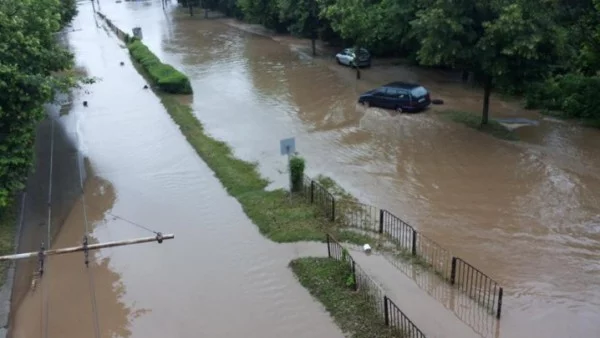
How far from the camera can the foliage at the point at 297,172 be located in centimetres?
1675

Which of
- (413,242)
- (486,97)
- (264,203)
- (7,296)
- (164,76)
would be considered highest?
(486,97)

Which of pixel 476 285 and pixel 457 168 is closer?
pixel 476 285

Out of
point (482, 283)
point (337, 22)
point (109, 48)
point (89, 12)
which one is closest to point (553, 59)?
point (482, 283)

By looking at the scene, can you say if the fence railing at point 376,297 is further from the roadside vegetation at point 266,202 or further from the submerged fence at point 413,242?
the submerged fence at point 413,242

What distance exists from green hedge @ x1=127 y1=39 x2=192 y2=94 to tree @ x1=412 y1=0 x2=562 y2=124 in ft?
51.2

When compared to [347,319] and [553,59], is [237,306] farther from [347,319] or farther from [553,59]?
[553,59]

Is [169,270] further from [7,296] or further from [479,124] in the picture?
[479,124]

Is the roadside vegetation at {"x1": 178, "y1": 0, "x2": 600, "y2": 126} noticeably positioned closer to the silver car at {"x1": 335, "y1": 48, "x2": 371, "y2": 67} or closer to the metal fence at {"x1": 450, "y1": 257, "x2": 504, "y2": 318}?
the silver car at {"x1": 335, "y1": 48, "x2": 371, "y2": 67}

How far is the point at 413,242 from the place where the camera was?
13477 mm

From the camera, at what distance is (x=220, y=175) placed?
19953 mm

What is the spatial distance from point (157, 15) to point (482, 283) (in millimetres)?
72355

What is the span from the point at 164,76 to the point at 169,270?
70.4ft

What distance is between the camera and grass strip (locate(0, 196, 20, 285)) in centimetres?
1459

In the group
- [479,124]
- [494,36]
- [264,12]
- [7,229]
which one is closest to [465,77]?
[479,124]
